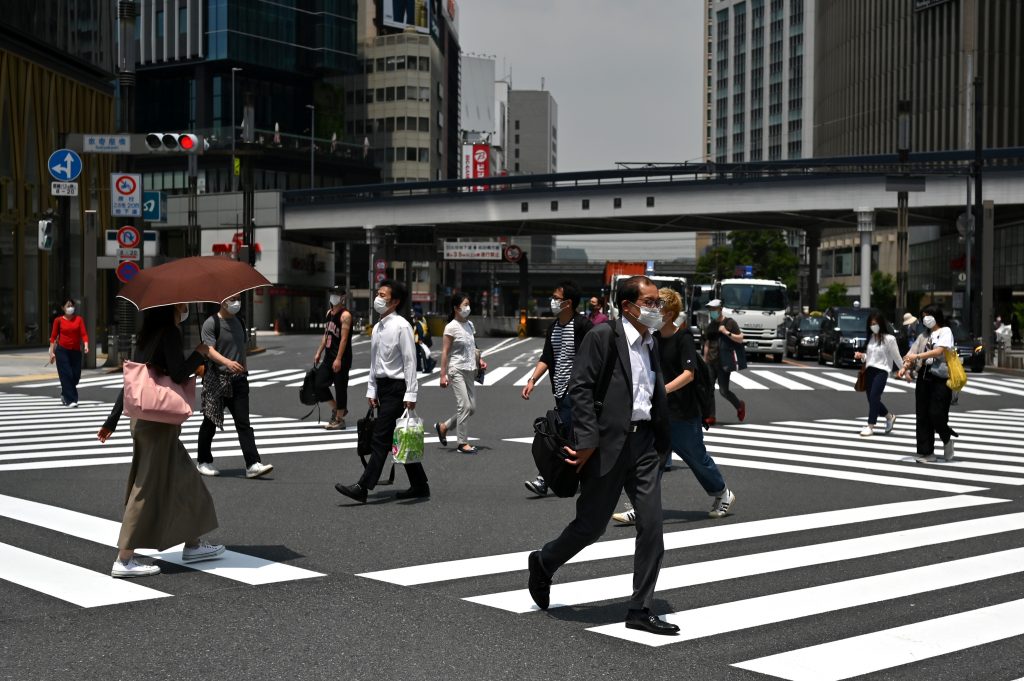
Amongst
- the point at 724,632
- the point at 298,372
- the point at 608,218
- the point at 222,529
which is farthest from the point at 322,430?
the point at 608,218

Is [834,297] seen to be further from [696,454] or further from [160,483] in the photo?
[160,483]

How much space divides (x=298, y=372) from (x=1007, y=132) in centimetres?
7876

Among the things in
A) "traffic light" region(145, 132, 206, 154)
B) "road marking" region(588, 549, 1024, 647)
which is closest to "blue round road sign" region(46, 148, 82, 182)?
"traffic light" region(145, 132, 206, 154)

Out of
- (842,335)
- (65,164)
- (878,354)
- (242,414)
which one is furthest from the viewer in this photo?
(842,335)

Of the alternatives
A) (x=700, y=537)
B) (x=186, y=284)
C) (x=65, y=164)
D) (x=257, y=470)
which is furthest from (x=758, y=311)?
(x=186, y=284)

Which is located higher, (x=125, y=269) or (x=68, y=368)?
(x=125, y=269)

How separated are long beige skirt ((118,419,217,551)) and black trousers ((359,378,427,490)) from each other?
2494mm

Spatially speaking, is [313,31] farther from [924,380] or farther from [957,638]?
[957,638]

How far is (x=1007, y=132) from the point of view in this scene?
300ft

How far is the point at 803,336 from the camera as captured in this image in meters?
39.6

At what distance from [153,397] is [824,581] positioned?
13.2 feet

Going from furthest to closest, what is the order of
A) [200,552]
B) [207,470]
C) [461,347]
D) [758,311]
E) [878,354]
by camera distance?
[758,311]
[878,354]
[461,347]
[207,470]
[200,552]

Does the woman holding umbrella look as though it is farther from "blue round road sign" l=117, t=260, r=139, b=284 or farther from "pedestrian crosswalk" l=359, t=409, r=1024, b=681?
"blue round road sign" l=117, t=260, r=139, b=284

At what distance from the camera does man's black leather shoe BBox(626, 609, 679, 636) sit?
5398 millimetres
